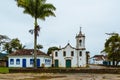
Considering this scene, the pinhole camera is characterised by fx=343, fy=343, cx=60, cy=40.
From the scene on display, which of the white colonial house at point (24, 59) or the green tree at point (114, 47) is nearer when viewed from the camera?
the white colonial house at point (24, 59)

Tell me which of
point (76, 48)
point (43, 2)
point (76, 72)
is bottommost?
point (76, 72)

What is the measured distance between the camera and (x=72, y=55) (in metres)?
82.4

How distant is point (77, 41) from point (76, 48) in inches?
80.0

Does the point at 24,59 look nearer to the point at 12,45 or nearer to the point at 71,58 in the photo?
the point at 71,58

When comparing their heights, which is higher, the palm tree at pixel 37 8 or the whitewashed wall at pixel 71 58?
the palm tree at pixel 37 8

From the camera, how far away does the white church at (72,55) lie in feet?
266

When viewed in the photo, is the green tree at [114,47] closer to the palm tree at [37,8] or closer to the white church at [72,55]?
the white church at [72,55]

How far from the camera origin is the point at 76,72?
4734 cm

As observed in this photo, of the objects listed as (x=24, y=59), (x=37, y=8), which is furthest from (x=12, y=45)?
(x=37, y=8)

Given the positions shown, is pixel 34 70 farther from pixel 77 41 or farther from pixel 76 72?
pixel 77 41

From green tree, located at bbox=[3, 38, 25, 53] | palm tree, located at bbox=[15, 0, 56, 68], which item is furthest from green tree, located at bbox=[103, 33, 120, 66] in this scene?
palm tree, located at bbox=[15, 0, 56, 68]

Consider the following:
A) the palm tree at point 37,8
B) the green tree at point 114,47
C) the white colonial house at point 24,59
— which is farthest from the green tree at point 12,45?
the palm tree at point 37,8

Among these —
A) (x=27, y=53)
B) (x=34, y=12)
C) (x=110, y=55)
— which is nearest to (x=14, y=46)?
(x=27, y=53)

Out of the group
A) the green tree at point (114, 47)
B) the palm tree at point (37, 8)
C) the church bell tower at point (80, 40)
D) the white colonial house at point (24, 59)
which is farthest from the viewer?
the green tree at point (114, 47)
